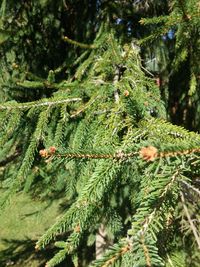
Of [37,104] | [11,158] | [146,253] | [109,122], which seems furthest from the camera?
[11,158]

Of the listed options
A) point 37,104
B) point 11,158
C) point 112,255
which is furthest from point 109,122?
point 11,158

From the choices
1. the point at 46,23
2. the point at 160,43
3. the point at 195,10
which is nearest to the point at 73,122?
the point at 195,10

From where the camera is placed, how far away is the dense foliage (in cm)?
108

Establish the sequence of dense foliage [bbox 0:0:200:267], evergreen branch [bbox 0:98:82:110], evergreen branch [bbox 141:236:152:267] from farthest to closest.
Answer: evergreen branch [bbox 0:98:82:110], dense foliage [bbox 0:0:200:267], evergreen branch [bbox 141:236:152:267]

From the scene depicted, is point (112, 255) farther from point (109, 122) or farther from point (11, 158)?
point (11, 158)

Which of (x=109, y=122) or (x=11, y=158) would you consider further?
(x=11, y=158)

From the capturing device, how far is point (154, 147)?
0.86m

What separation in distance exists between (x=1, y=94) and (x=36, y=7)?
1032mm

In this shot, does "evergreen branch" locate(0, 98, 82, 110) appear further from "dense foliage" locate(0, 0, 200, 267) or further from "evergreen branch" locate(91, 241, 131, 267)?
"evergreen branch" locate(91, 241, 131, 267)

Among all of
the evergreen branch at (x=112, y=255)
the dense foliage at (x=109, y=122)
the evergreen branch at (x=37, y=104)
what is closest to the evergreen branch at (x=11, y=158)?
the dense foliage at (x=109, y=122)

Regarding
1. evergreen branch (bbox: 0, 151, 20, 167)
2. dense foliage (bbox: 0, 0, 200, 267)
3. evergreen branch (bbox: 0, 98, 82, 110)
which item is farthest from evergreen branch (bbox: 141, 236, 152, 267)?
evergreen branch (bbox: 0, 151, 20, 167)

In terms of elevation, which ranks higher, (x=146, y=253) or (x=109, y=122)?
(x=109, y=122)

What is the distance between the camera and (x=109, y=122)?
5.74 ft

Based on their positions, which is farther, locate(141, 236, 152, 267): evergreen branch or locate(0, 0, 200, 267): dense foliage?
locate(0, 0, 200, 267): dense foliage
